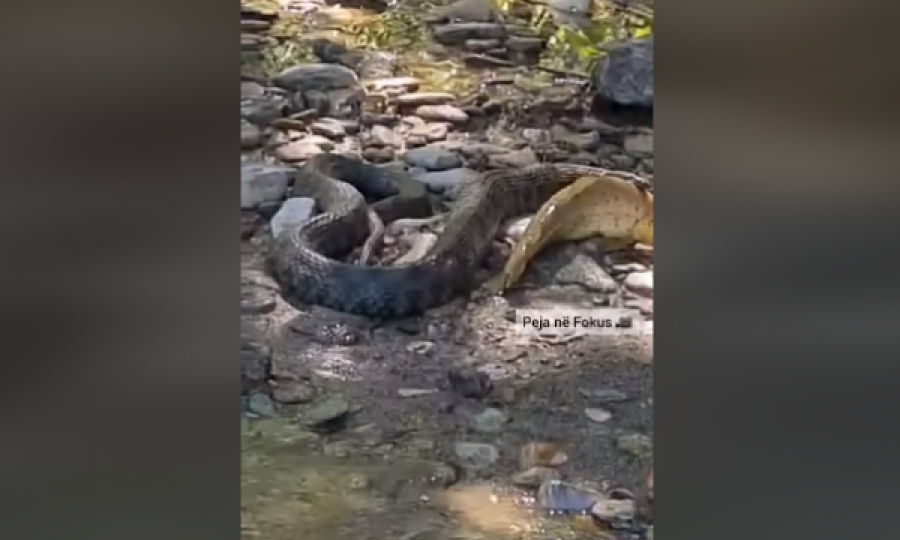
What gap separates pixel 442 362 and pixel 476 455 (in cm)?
17

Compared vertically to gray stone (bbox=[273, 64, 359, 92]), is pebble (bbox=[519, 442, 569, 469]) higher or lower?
lower

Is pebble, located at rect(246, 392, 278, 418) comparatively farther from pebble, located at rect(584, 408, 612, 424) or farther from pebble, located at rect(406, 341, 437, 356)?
pebble, located at rect(584, 408, 612, 424)

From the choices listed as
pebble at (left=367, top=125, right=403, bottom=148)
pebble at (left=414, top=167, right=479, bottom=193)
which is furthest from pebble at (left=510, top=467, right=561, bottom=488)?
pebble at (left=367, top=125, right=403, bottom=148)

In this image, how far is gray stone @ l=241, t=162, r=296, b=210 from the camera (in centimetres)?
146

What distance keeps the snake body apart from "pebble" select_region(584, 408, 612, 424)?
29cm

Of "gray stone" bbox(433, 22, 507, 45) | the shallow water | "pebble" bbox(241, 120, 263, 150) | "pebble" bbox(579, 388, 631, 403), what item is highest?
"gray stone" bbox(433, 22, 507, 45)

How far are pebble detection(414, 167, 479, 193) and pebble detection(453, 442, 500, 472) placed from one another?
44cm

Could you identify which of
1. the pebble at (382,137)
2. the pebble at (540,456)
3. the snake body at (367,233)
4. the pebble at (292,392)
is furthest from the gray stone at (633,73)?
the pebble at (292,392)

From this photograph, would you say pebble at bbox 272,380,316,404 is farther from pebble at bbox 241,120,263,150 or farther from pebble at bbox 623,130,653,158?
pebble at bbox 623,130,653,158

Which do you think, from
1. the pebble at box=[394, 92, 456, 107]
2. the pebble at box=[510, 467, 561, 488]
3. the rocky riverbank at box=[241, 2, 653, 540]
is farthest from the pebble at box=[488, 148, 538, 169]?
the pebble at box=[510, 467, 561, 488]
